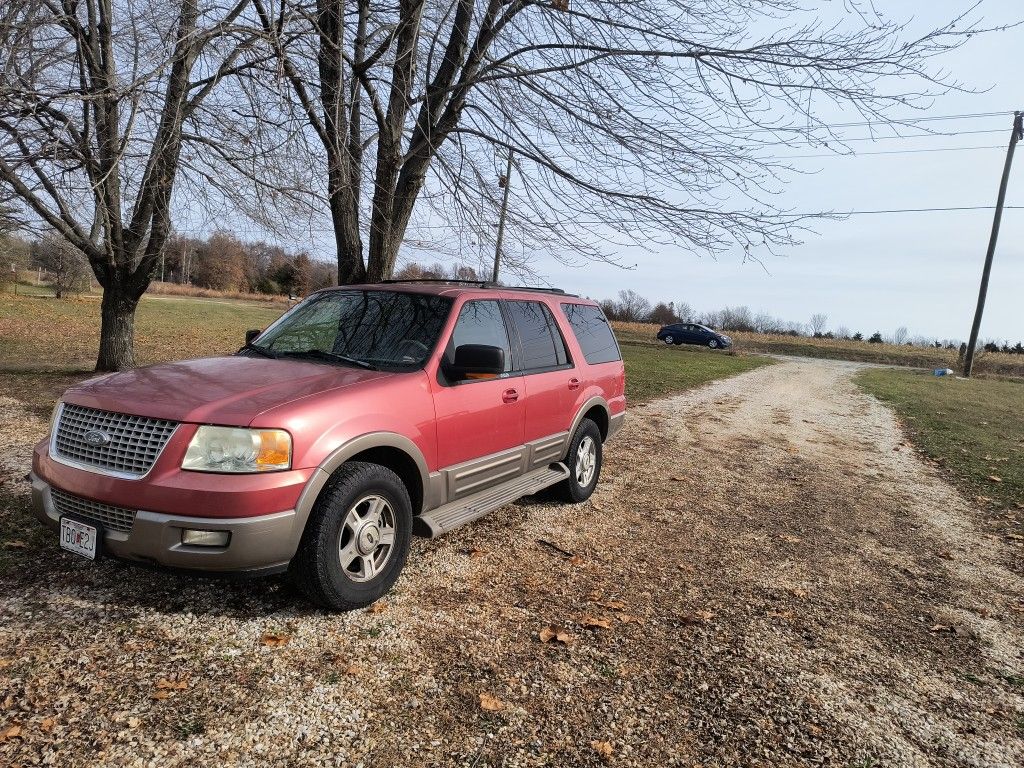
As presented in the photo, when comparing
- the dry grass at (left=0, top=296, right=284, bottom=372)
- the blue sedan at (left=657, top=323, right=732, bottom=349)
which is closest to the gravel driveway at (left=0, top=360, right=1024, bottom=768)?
the dry grass at (left=0, top=296, right=284, bottom=372)

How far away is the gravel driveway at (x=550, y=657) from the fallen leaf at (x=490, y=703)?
14 mm

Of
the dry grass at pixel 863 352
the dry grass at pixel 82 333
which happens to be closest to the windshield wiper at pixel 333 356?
the dry grass at pixel 82 333

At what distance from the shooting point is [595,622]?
352cm

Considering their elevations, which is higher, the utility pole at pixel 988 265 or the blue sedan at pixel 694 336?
the utility pole at pixel 988 265

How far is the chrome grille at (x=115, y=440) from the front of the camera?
2.96 metres

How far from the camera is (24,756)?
7.32 feet

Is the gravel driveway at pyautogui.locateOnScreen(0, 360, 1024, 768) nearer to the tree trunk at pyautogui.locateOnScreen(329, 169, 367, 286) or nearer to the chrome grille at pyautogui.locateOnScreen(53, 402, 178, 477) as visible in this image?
the chrome grille at pyautogui.locateOnScreen(53, 402, 178, 477)

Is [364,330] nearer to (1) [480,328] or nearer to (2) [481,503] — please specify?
(1) [480,328]

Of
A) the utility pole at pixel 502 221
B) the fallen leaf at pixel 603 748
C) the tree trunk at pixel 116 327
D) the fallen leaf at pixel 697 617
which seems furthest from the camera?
the tree trunk at pixel 116 327

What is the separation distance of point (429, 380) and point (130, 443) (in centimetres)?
162

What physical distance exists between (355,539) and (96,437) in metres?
1.39

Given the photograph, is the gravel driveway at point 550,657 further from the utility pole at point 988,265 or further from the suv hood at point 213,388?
the utility pole at point 988,265

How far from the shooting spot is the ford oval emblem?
3.06 m

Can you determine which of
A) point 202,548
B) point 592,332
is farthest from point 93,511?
point 592,332
